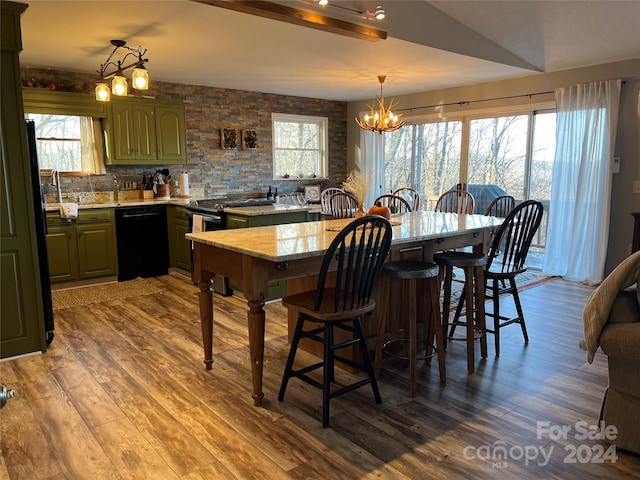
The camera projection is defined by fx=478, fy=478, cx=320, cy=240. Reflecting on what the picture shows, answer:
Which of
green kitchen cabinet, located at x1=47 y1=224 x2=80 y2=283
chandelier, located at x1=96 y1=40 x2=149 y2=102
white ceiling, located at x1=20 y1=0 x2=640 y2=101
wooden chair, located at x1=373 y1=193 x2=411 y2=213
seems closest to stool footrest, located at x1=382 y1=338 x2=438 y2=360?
wooden chair, located at x1=373 y1=193 x2=411 y2=213

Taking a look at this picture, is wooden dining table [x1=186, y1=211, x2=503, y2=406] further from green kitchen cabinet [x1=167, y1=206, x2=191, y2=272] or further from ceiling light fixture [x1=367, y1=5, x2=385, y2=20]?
green kitchen cabinet [x1=167, y1=206, x2=191, y2=272]

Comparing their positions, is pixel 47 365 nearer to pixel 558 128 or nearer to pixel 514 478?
pixel 514 478

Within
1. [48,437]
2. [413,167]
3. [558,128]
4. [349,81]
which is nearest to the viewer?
[48,437]

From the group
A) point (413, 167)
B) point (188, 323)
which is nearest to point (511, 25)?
point (413, 167)

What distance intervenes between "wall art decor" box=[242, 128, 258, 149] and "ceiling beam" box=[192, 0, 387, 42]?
322 cm

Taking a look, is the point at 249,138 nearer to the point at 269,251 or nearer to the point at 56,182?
the point at 56,182

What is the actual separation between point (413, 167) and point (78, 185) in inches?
177

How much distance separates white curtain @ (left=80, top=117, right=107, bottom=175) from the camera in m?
5.49

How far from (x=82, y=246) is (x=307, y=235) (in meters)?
3.24

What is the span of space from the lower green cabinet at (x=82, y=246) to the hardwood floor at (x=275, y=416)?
1.49 metres

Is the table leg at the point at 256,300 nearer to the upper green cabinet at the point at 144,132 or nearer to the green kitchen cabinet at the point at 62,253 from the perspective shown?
the green kitchen cabinet at the point at 62,253

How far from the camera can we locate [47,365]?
3141 millimetres

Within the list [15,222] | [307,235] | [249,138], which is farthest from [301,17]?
[249,138]

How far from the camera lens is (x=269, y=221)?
4.54m
